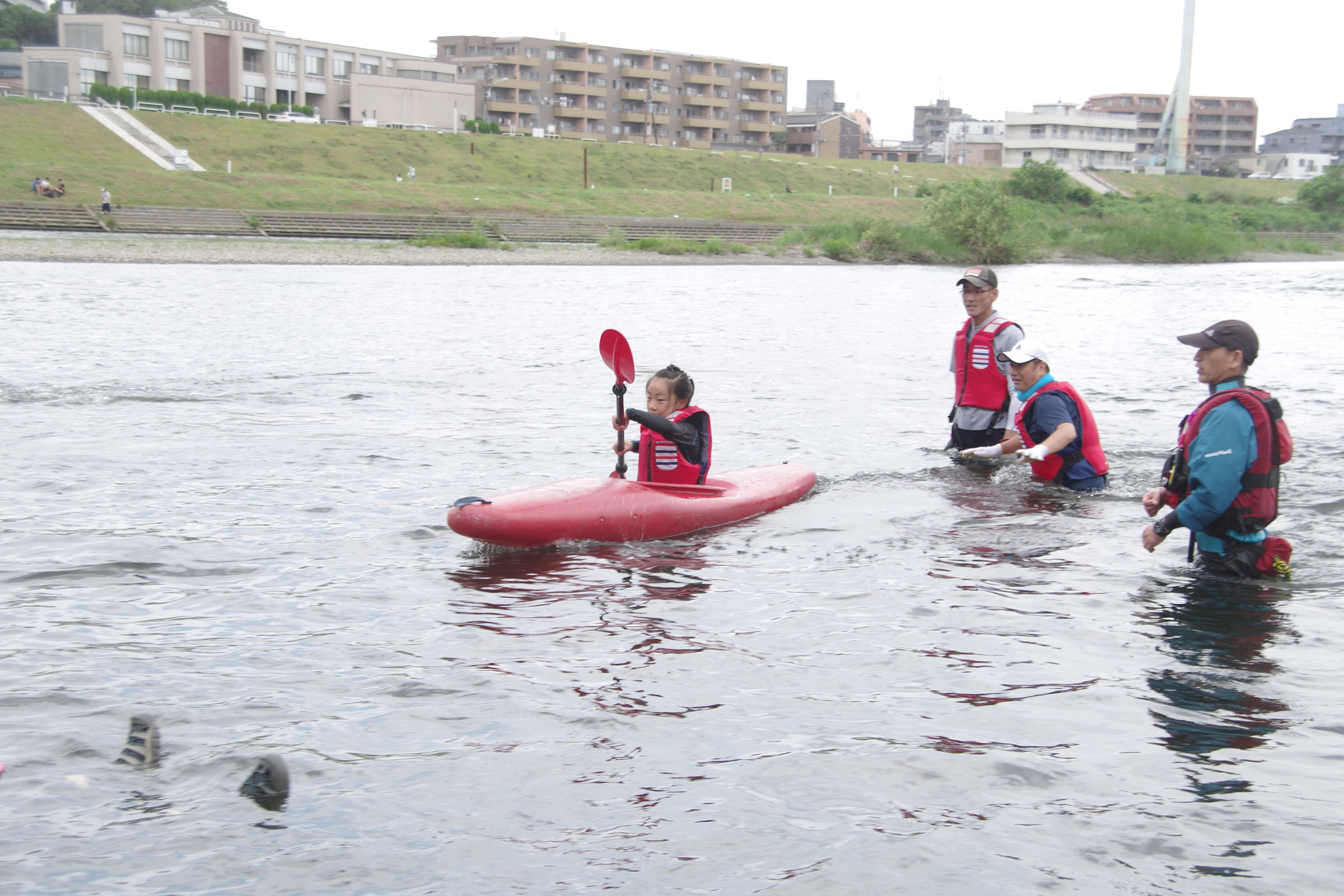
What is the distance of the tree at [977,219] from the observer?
151ft

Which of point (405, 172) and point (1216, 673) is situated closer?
point (1216, 673)

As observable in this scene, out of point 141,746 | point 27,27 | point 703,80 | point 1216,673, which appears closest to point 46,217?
point 141,746

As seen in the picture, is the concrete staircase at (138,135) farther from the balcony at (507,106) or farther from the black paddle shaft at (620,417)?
the black paddle shaft at (620,417)

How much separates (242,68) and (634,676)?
266ft

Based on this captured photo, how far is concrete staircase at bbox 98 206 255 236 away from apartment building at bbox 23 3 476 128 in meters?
31.5

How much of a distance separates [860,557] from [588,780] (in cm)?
356

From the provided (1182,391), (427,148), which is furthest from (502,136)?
(1182,391)

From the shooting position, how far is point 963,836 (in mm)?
3961

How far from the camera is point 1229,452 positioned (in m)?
5.46

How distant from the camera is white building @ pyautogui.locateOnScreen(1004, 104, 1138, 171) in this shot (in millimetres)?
102312

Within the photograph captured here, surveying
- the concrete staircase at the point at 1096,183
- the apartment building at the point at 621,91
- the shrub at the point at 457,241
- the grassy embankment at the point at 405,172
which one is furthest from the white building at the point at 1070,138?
the shrub at the point at 457,241

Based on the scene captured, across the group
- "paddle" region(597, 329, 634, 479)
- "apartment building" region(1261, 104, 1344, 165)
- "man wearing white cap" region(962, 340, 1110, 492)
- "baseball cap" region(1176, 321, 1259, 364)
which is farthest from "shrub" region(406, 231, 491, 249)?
"apartment building" region(1261, 104, 1344, 165)

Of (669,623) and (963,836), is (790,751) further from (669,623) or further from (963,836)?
(669,623)

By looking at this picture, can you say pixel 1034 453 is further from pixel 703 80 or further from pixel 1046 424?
pixel 703 80
